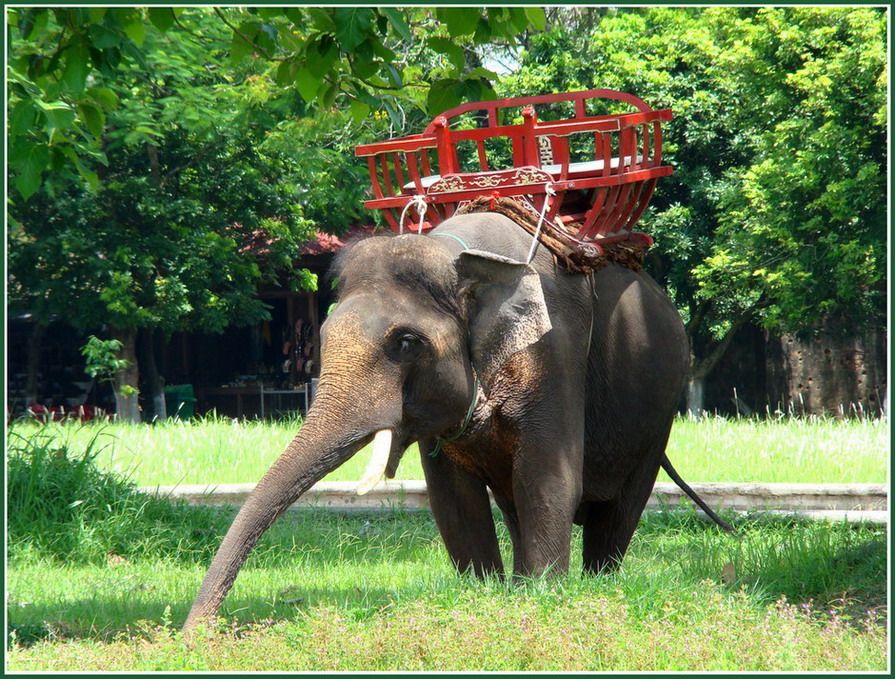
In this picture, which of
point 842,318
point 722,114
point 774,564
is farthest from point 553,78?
point 774,564

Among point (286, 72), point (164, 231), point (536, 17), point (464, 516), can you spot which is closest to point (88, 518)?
point (464, 516)

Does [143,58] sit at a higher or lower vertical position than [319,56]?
higher

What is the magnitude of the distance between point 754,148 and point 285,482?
15209 mm

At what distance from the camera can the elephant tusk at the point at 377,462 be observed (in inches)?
162

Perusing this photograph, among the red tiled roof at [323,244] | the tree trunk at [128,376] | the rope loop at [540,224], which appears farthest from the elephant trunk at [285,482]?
the red tiled roof at [323,244]

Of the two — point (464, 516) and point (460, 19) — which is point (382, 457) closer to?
point (464, 516)

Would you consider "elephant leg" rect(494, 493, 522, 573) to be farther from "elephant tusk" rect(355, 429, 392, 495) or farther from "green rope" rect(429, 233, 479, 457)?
"elephant tusk" rect(355, 429, 392, 495)

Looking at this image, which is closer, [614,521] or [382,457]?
[382,457]

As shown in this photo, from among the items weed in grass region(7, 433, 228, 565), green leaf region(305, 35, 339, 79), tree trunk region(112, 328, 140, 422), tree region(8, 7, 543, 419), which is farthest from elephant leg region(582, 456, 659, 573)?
tree trunk region(112, 328, 140, 422)

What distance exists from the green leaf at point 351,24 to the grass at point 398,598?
8.03 feet

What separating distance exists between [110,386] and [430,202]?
60.7 ft

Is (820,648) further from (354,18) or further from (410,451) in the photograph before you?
(410,451)

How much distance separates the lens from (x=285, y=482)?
159 inches

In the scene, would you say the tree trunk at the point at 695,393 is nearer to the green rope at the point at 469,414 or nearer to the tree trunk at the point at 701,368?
the tree trunk at the point at 701,368
